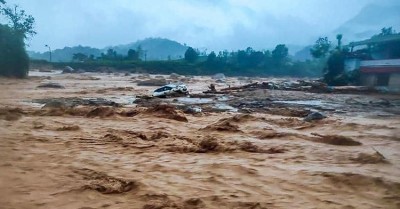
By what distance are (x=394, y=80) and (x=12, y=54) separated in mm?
32605

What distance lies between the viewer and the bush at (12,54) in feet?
110

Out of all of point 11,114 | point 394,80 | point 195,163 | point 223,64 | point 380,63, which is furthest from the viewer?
point 223,64

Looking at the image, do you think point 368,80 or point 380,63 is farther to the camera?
point 368,80

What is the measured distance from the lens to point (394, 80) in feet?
85.8

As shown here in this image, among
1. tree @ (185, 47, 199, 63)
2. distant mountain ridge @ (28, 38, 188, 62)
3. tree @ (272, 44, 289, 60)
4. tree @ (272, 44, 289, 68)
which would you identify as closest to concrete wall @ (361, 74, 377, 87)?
tree @ (272, 44, 289, 68)

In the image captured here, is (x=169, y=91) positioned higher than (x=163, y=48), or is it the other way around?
(x=163, y=48)

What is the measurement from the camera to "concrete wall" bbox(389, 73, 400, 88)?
2580 centimetres

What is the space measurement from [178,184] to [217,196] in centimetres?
70

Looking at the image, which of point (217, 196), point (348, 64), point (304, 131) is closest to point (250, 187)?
point (217, 196)

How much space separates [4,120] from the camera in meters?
9.91

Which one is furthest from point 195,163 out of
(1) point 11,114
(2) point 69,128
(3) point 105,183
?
(1) point 11,114

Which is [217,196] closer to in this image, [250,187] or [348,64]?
[250,187]

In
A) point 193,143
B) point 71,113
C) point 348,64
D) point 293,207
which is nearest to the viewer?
point 293,207

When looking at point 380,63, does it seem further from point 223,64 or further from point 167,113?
point 223,64
